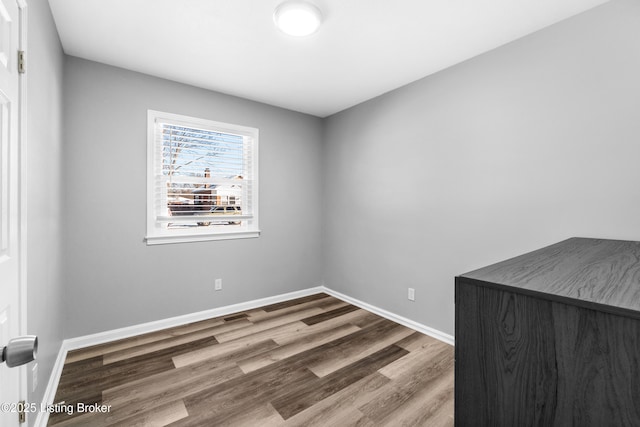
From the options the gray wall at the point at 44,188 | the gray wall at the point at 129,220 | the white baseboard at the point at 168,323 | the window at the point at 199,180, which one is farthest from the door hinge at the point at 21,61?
the white baseboard at the point at 168,323

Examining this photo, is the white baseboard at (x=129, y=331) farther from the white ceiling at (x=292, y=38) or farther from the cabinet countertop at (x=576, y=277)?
the white ceiling at (x=292, y=38)

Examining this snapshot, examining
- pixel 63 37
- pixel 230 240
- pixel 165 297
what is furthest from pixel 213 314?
pixel 63 37

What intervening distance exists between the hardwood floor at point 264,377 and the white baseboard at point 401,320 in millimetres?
86

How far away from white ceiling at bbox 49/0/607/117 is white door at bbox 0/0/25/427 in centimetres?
105

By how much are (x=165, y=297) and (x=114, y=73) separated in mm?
2122

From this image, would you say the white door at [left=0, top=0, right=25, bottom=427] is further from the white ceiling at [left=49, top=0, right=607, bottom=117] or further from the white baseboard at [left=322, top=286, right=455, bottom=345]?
the white baseboard at [left=322, top=286, right=455, bottom=345]

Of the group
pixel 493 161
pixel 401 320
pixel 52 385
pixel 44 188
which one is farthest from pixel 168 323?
pixel 493 161

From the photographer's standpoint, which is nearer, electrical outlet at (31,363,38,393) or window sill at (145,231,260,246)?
electrical outlet at (31,363,38,393)

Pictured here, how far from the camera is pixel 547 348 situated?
67 centimetres

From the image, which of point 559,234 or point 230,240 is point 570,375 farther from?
point 230,240

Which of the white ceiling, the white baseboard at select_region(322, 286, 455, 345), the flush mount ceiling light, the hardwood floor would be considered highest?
the white ceiling

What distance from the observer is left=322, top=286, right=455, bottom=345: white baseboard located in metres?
2.62

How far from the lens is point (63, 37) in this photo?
216 cm

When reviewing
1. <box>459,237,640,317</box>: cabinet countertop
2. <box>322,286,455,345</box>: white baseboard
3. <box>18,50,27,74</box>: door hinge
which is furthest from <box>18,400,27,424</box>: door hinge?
<box>322,286,455,345</box>: white baseboard
